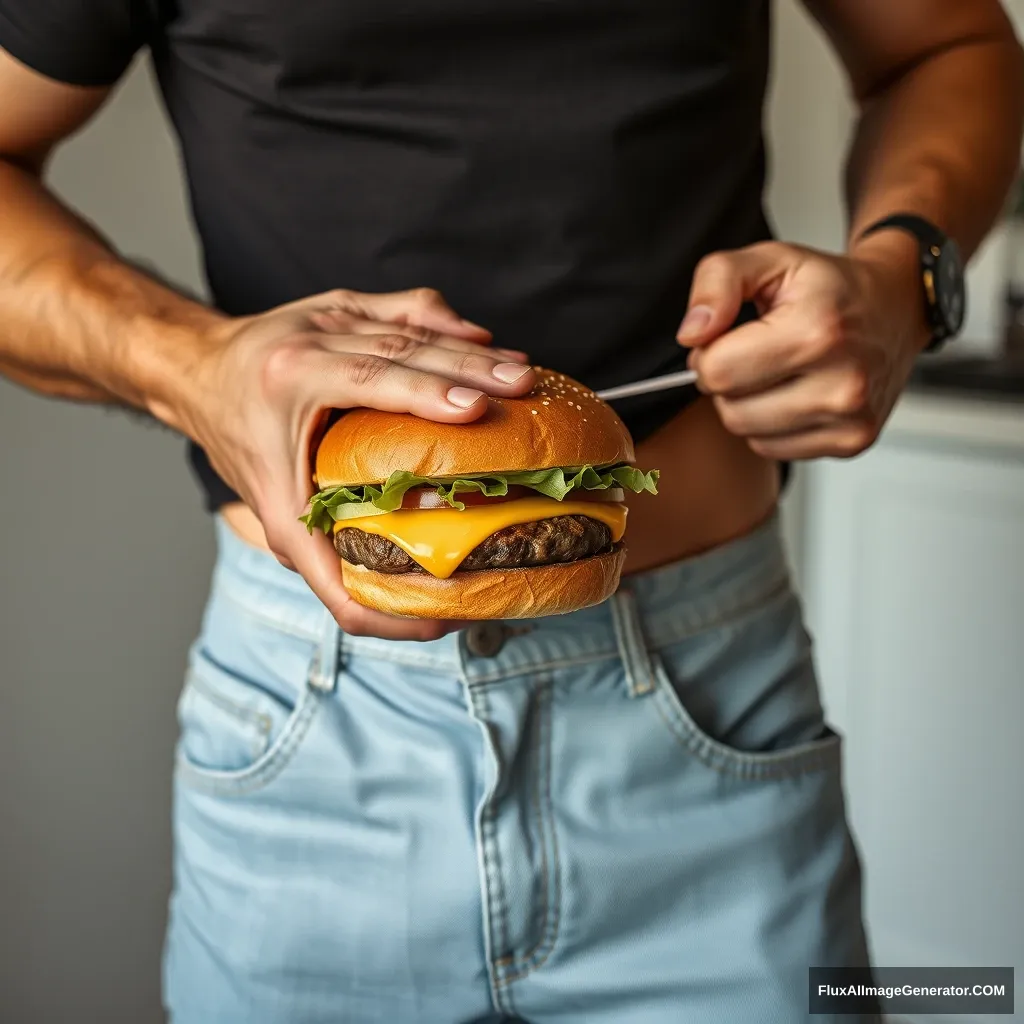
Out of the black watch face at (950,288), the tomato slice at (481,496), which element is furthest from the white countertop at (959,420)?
the tomato slice at (481,496)

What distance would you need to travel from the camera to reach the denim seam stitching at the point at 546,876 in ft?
2.84

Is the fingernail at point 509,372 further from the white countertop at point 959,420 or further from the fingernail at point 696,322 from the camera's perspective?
the white countertop at point 959,420

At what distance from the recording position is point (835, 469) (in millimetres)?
2480

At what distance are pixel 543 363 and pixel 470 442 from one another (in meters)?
0.21

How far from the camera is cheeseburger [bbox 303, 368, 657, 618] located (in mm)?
750

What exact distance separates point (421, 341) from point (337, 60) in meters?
0.26

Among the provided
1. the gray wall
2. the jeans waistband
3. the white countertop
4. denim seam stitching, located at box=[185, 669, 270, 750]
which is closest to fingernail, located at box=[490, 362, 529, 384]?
the jeans waistband

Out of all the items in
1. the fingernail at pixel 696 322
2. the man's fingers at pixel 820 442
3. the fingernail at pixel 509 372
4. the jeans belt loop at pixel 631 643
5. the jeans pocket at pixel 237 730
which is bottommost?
the jeans pocket at pixel 237 730

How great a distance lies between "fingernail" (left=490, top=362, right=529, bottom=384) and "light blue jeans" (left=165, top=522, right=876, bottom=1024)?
0.71 ft

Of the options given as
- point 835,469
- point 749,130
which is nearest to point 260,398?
point 749,130

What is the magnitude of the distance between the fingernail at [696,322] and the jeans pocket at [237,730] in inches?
15.3

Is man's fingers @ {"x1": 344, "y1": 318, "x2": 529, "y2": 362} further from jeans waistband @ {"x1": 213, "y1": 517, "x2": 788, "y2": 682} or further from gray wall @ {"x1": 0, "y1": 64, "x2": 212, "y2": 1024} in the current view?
gray wall @ {"x1": 0, "y1": 64, "x2": 212, "y2": 1024}

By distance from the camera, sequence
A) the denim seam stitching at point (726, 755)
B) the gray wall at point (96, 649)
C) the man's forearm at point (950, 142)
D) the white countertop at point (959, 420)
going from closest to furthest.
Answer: the denim seam stitching at point (726, 755) < the man's forearm at point (950, 142) < the gray wall at point (96, 649) < the white countertop at point (959, 420)

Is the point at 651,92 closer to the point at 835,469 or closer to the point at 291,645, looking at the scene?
the point at 291,645
